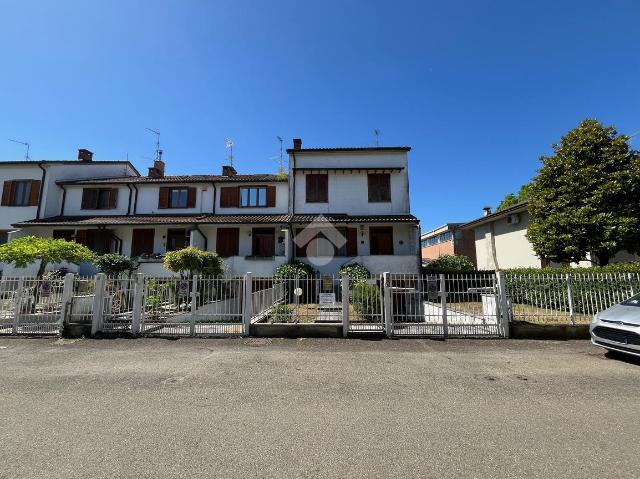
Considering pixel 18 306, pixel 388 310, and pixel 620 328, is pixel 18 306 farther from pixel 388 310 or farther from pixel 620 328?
pixel 620 328

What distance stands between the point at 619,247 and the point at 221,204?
1986 centimetres

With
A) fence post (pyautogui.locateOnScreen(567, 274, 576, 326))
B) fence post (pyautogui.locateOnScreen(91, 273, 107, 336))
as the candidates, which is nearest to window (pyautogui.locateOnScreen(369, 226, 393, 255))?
fence post (pyautogui.locateOnScreen(567, 274, 576, 326))

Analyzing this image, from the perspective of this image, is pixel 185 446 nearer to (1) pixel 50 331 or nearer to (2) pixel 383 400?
(2) pixel 383 400

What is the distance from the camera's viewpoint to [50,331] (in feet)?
29.5

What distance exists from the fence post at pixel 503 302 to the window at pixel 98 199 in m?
22.2

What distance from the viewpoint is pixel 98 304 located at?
888cm

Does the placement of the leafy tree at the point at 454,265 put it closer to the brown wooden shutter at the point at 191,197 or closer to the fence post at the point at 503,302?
the fence post at the point at 503,302

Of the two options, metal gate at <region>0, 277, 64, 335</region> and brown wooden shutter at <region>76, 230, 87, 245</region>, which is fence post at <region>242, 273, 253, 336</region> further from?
brown wooden shutter at <region>76, 230, 87, 245</region>

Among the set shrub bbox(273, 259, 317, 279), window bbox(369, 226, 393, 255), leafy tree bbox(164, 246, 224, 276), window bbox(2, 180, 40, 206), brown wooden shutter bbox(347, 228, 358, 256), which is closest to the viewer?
leafy tree bbox(164, 246, 224, 276)

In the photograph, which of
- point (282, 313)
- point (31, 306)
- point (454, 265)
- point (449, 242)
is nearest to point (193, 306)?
point (282, 313)

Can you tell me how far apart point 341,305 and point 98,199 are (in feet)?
64.5

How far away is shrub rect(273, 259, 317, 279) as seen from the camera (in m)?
16.5

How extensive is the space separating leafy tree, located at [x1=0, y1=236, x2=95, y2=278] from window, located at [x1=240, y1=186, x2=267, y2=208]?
958 cm

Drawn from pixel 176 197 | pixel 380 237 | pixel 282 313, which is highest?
pixel 176 197
